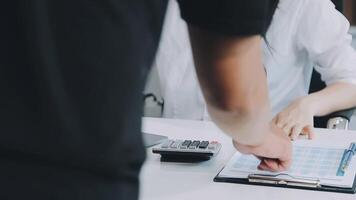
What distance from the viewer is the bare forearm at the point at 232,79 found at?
24.1 inches

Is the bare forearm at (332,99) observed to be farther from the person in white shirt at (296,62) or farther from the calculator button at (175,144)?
the calculator button at (175,144)

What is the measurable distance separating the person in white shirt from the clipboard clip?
551mm

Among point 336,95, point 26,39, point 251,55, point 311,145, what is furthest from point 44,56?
point 336,95

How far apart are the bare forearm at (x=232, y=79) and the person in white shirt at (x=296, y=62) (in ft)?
2.99

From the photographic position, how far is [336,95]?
1.74m

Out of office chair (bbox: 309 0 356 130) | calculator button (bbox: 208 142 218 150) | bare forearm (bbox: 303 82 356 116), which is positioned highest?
bare forearm (bbox: 303 82 356 116)

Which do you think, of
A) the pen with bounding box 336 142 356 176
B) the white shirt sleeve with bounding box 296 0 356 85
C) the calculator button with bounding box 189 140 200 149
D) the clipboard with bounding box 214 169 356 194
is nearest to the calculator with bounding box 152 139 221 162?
the calculator button with bounding box 189 140 200 149

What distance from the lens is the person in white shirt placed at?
1.76 metres

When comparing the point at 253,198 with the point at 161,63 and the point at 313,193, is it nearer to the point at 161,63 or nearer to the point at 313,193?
the point at 313,193

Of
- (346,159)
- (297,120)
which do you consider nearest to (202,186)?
(346,159)

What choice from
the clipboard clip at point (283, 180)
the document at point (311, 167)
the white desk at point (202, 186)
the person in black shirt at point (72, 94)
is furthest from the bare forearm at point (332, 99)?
the person in black shirt at point (72, 94)

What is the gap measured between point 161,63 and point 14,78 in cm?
149

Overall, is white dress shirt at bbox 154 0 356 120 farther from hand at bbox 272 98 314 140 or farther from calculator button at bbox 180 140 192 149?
calculator button at bbox 180 140 192 149

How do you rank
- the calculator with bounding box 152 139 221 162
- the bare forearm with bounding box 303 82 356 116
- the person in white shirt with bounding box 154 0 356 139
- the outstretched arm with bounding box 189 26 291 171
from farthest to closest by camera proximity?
the person in white shirt with bounding box 154 0 356 139 < the bare forearm with bounding box 303 82 356 116 < the calculator with bounding box 152 139 221 162 < the outstretched arm with bounding box 189 26 291 171
